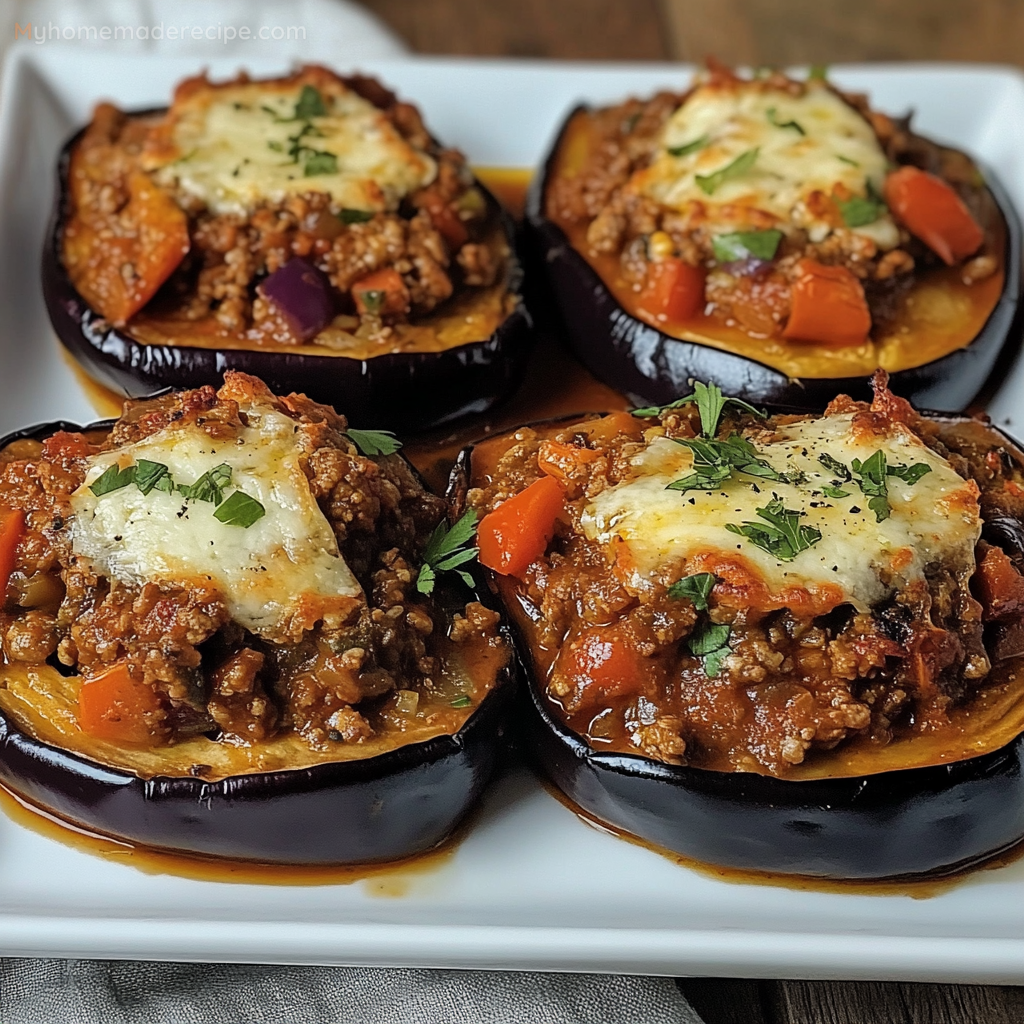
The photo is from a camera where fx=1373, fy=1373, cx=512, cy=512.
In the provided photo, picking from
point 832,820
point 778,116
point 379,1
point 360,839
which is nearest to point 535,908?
point 360,839

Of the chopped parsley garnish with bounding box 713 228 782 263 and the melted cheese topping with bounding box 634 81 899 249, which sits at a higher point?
the melted cheese topping with bounding box 634 81 899 249

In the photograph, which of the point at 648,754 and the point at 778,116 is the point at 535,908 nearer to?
the point at 648,754

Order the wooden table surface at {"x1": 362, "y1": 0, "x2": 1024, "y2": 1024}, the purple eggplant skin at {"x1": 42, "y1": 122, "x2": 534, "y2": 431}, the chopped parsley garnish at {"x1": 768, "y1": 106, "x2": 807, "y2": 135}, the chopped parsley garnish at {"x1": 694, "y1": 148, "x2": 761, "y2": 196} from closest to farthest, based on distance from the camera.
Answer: the purple eggplant skin at {"x1": 42, "y1": 122, "x2": 534, "y2": 431} < the chopped parsley garnish at {"x1": 694, "y1": 148, "x2": 761, "y2": 196} < the chopped parsley garnish at {"x1": 768, "y1": 106, "x2": 807, "y2": 135} < the wooden table surface at {"x1": 362, "y1": 0, "x2": 1024, "y2": 1024}

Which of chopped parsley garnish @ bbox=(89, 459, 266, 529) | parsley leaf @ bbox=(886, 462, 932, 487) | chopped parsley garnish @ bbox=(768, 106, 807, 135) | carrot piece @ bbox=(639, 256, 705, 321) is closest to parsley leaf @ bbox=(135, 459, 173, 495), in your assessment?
chopped parsley garnish @ bbox=(89, 459, 266, 529)

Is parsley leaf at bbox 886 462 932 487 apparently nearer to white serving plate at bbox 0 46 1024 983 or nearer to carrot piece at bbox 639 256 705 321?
white serving plate at bbox 0 46 1024 983

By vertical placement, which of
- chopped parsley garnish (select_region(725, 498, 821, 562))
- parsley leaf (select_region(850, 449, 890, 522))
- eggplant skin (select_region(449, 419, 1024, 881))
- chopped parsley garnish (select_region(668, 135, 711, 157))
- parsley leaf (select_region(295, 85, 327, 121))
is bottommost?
eggplant skin (select_region(449, 419, 1024, 881))

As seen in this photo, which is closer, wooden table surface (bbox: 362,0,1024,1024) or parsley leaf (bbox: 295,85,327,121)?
parsley leaf (bbox: 295,85,327,121)
